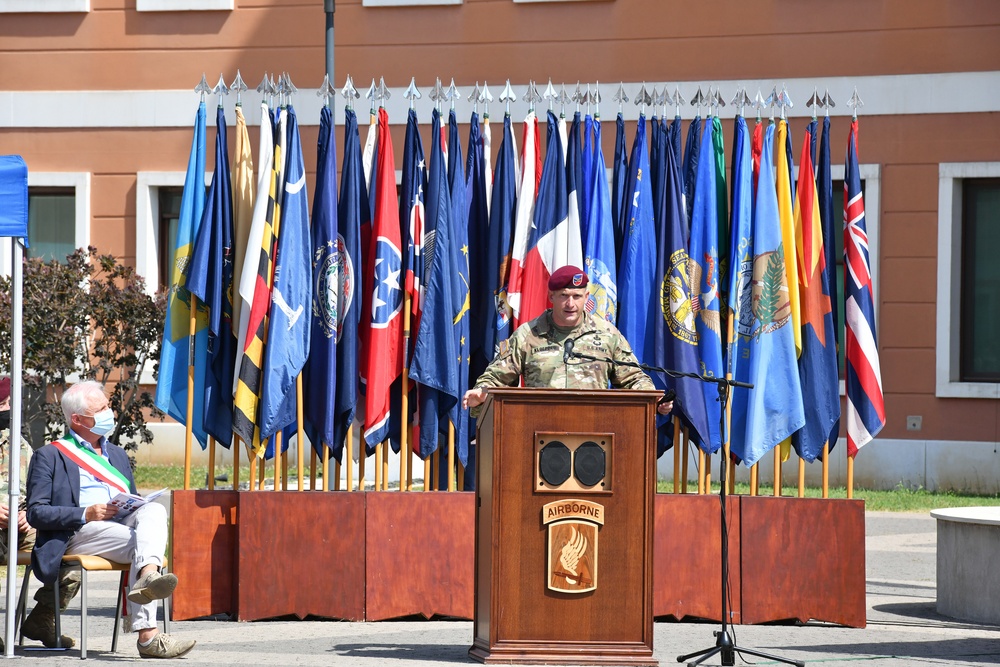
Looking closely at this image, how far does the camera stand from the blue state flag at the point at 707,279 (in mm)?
8641

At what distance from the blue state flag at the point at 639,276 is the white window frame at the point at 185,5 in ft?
29.4

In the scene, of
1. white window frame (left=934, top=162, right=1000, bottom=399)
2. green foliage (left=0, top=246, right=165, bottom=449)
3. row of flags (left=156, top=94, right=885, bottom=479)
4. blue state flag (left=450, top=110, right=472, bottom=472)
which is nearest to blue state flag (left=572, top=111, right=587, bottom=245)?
row of flags (left=156, top=94, right=885, bottom=479)

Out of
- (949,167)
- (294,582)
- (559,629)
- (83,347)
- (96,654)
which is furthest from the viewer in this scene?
(949,167)

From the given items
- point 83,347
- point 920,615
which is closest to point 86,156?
point 83,347

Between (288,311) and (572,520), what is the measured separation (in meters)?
2.53

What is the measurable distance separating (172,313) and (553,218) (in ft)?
7.35

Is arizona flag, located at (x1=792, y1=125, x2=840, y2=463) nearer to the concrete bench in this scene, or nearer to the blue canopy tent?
the concrete bench

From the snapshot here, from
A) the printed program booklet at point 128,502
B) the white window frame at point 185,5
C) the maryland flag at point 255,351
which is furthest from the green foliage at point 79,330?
the printed program booklet at point 128,502

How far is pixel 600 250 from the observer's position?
879cm

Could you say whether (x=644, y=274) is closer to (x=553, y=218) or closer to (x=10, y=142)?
(x=553, y=218)

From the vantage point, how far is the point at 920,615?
8.93 m

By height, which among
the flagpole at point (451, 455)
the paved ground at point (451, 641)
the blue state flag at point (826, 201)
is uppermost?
the blue state flag at point (826, 201)

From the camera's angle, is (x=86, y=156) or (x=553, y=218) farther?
(x=86, y=156)

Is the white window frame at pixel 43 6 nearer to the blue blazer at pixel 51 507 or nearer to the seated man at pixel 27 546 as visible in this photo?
the seated man at pixel 27 546
